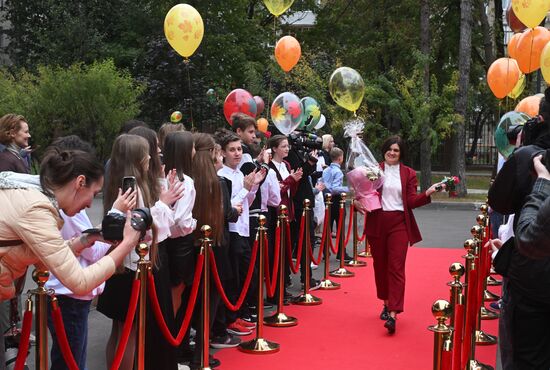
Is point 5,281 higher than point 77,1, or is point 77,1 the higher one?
point 77,1

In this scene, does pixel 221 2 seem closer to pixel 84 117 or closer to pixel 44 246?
pixel 84 117

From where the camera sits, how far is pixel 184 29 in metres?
10.5

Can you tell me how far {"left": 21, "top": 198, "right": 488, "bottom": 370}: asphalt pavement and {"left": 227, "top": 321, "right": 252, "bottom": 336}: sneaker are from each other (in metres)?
1.24

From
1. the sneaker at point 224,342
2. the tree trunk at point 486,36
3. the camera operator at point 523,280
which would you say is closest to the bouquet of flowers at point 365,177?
the sneaker at point 224,342

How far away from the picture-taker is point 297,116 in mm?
10469

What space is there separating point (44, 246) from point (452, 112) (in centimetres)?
2008

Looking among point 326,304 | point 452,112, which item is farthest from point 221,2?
point 326,304

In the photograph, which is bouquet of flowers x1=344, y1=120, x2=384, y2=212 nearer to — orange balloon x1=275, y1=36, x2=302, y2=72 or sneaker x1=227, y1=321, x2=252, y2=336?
sneaker x1=227, y1=321, x2=252, y2=336

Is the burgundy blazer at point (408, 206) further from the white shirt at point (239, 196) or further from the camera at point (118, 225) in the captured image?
the camera at point (118, 225)

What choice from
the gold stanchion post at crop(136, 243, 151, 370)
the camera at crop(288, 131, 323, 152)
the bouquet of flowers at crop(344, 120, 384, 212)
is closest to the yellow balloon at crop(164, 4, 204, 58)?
the camera at crop(288, 131, 323, 152)

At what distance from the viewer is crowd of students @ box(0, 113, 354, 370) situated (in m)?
4.46

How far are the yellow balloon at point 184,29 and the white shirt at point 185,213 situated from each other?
556cm

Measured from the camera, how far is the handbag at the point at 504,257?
3.95 meters

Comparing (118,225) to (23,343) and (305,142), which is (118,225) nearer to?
(23,343)
